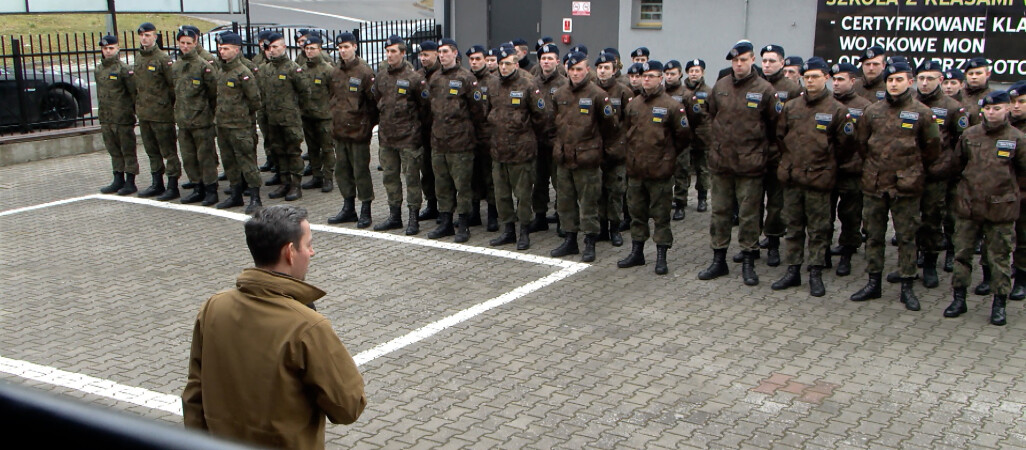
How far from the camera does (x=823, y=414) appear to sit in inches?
222

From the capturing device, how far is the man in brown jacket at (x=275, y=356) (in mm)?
3059

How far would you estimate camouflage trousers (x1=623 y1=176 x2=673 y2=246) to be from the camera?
8641 mm

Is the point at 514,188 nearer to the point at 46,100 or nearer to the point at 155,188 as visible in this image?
the point at 155,188

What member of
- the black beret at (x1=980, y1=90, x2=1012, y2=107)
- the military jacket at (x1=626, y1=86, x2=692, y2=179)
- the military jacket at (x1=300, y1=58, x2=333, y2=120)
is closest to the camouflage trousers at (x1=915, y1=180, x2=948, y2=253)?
the black beret at (x1=980, y1=90, x2=1012, y2=107)

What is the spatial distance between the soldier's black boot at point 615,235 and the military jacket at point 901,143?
2.71 metres

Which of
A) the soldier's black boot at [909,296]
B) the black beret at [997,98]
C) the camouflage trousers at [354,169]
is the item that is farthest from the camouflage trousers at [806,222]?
the camouflage trousers at [354,169]

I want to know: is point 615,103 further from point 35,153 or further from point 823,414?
point 35,153

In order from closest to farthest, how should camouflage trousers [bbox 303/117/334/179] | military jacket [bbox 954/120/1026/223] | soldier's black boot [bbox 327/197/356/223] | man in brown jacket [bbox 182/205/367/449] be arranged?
man in brown jacket [bbox 182/205/367/449] → military jacket [bbox 954/120/1026/223] → soldier's black boot [bbox 327/197/356/223] → camouflage trousers [bbox 303/117/334/179]

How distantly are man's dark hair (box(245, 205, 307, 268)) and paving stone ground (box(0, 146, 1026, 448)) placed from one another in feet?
4.54

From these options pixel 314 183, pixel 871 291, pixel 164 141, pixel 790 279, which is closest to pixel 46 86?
pixel 164 141

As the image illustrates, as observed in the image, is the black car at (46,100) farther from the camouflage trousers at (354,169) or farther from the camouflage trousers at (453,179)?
the camouflage trousers at (453,179)

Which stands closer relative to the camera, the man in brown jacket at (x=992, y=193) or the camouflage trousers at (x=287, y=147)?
the man in brown jacket at (x=992, y=193)

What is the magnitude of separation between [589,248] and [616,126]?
3.74ft

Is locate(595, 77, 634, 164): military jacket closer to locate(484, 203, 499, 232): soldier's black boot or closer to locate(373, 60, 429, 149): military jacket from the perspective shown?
locate(484, 203, 499, 232): soldier's black boot
